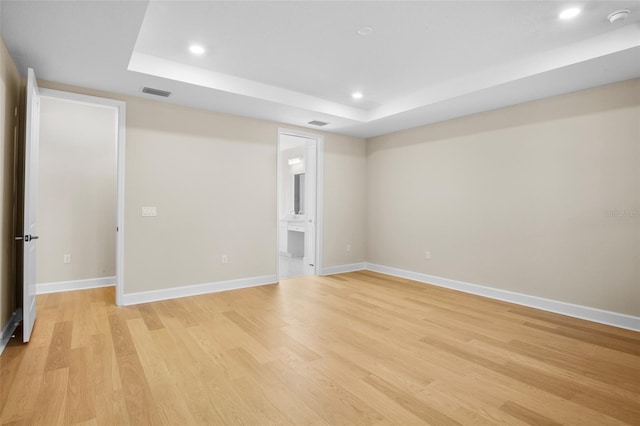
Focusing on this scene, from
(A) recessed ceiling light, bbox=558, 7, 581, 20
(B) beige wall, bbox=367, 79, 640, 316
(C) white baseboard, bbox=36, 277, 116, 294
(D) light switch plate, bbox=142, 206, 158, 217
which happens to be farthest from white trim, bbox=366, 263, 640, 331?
(C) white baseboard, bbox=36, 277, 116, 294

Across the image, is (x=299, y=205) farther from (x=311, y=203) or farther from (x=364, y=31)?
(x=364, y=31)

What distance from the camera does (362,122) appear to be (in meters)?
5.16

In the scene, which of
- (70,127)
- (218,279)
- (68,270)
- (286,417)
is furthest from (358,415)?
(70,127)

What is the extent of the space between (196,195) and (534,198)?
4.33 meters

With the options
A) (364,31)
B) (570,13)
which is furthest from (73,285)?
(570,13)

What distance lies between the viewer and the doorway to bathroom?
5.80 meters

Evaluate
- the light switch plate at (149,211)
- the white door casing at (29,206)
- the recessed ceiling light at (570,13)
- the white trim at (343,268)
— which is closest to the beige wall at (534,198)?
the white trim at (343,268)

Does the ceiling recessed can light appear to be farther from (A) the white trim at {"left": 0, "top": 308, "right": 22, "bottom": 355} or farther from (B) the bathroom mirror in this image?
(B) the bathroom mirror

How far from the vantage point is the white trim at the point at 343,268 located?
19.1 ft

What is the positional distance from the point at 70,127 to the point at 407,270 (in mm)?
5619

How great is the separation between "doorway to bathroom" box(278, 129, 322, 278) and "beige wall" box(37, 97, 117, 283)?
2.64 metres

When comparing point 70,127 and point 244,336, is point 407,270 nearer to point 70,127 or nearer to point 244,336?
point 244,336

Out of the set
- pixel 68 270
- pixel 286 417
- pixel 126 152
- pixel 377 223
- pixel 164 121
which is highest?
pixel 164 121

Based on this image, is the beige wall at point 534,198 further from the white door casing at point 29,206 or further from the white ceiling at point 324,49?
the white door casing at point 29,206
